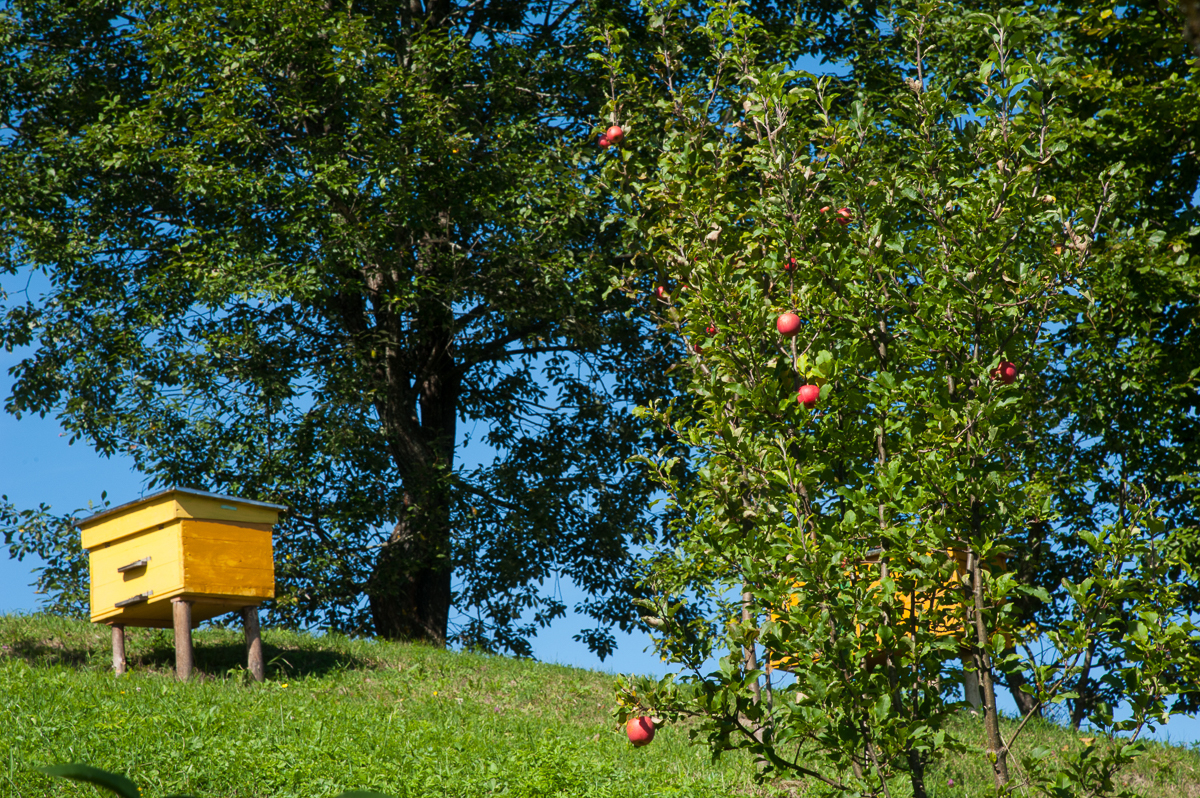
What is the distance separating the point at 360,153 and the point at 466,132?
1.39 metres

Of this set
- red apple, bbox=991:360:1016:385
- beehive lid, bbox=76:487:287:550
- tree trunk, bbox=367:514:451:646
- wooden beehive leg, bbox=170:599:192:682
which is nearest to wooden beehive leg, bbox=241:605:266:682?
wooden beehive leg, bbox=170:599:192:682

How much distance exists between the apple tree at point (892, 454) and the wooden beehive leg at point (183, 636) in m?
5.61

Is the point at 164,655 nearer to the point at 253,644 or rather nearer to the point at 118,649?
the point at 118,649

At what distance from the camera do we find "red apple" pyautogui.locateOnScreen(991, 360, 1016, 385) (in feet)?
14.3

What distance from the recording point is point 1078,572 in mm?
13227

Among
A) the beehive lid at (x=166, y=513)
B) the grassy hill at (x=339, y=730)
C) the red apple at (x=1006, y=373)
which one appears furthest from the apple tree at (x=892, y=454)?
the beehive lid at (x=166, y=513)

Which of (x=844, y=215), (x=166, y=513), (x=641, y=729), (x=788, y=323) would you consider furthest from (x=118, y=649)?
(x=844, y=215)

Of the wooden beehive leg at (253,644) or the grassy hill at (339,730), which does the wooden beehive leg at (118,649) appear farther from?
the wooden beehive leg at (253,644)

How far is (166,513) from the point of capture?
891cm

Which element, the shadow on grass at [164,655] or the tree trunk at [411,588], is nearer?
the shadow on grass at [164,655]

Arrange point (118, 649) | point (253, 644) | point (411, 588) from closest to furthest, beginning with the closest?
1. point (118, 649)
2. point (253, 644)
3. point (411, 588)

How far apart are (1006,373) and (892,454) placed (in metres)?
0.60

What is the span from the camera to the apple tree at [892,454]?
153 inches

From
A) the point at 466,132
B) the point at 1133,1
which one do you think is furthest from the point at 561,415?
the point at 1133,1
